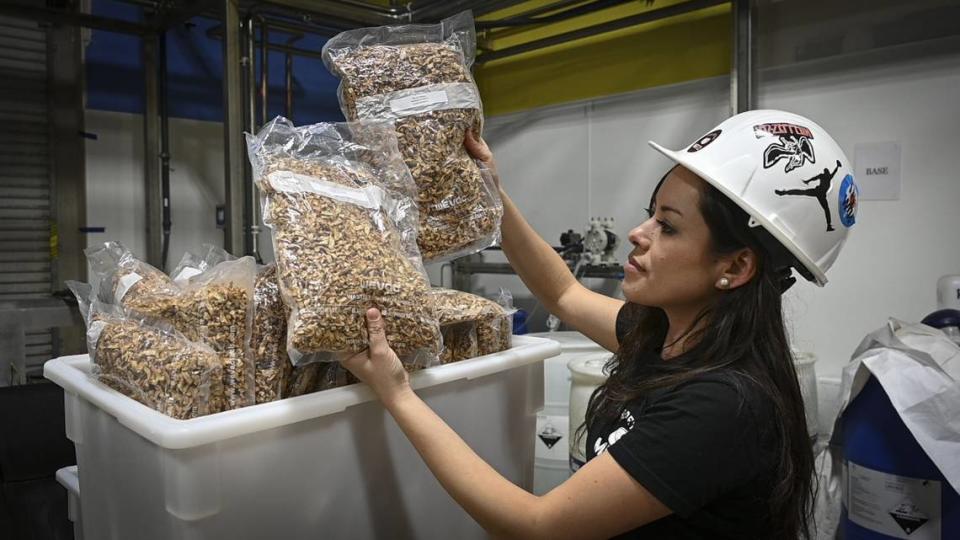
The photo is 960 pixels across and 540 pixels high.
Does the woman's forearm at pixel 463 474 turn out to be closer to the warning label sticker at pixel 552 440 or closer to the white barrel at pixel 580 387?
the white barrel at pixel 580 387

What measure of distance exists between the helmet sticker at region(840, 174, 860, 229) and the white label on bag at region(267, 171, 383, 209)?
2.15 feet

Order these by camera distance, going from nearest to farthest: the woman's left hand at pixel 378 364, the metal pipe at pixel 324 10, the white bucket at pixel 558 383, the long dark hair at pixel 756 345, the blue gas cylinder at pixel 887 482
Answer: the woman's left hand at pixel 378 364
the long dark hair at pixel 756 345
the blue gas cylinder at pixel 887 482
the white bucket at pixel 558 383
the metal pipe at pixel 324 10

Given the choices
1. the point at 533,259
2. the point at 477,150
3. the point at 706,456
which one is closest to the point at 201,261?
the point at 477,150

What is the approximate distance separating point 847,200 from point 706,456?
0.45 m

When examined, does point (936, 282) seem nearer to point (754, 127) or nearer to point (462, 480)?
point (754, 127)

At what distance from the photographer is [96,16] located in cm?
261

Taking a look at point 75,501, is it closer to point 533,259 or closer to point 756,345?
point 533,259

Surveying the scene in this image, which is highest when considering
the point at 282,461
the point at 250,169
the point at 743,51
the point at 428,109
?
the point at 743,51

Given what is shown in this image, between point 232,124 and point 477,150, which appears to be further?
point 232,124

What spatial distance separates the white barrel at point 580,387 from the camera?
1.48m

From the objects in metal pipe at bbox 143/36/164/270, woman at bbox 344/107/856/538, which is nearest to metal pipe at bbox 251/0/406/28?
metal pipe at bbox 143/36/164/270

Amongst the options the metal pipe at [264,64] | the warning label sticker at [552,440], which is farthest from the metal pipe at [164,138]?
the warning label sticker at [552,440]

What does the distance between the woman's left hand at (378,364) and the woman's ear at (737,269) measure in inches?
18.7

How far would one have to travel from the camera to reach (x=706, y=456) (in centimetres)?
76
